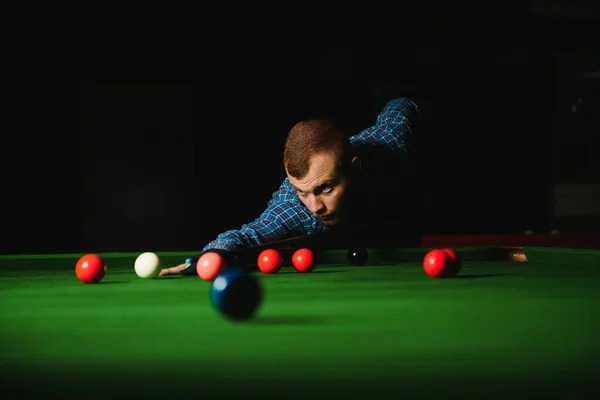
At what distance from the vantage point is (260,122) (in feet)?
29.2

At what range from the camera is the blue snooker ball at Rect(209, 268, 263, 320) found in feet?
7.13

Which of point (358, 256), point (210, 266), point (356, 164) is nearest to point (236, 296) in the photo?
point (210, 266)

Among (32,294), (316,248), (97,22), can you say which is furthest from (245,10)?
(32,294)

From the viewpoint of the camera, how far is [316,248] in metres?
4.94

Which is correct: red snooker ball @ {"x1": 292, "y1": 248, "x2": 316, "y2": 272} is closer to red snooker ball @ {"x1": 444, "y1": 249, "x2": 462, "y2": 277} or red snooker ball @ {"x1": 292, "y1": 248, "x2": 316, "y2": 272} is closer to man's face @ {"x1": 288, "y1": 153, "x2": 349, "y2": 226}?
red snooker ball @ {"x1": 444, "y1": 249, "x2": 462, "y2": 277}

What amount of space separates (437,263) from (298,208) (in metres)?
1.63

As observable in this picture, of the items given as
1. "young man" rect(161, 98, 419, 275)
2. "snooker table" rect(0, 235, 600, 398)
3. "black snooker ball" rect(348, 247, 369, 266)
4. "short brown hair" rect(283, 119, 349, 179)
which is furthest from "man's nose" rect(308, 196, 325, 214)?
"snooker table" rect(0, 235, 600, 398)

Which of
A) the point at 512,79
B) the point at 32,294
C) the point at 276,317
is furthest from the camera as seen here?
the point at 512,79

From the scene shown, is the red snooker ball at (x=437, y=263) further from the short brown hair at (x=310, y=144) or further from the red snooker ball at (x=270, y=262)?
the short brown hair at (x=310, y=144)

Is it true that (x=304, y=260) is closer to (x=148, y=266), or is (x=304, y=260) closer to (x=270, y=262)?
(x=270, y=262)

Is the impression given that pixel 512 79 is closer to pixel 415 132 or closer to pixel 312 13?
pixel 312 13

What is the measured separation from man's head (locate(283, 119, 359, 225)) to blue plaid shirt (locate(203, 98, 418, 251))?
3.9 inches

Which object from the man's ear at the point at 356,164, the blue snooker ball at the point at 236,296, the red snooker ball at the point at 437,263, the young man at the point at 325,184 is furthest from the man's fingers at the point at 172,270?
the blue snooker ball at the point at 236,296

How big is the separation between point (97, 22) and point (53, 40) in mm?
504
